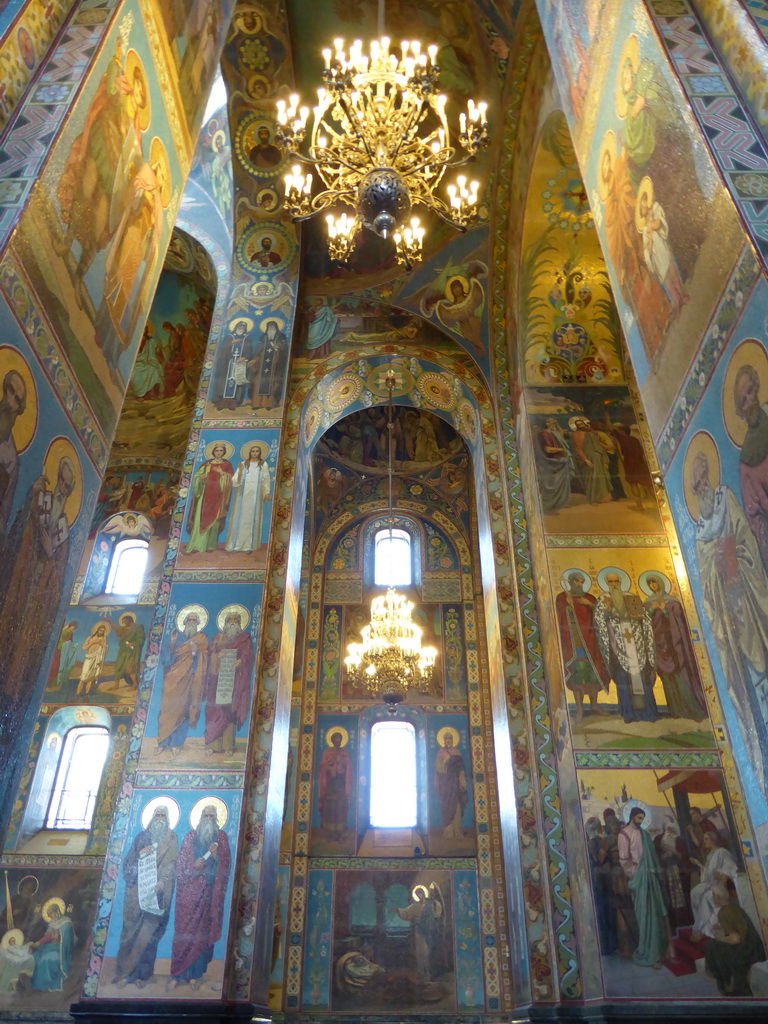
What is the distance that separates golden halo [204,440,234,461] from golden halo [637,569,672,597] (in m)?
5.11

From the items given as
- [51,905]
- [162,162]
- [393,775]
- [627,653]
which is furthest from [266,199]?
[51,905]

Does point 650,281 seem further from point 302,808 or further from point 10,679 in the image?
point 302,808

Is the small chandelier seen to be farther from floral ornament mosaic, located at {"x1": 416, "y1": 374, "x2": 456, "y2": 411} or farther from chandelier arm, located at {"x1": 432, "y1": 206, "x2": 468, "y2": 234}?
chandelier arm, located at {"x1": 432, "y1": 206, "x2": 468, "y2": 234}

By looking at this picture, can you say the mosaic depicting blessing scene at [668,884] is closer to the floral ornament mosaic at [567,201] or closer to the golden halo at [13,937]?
the floral ornament mosaic at [567,201]

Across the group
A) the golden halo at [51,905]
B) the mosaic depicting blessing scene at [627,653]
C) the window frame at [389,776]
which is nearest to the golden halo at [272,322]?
the mosaic depicting blessing scene at [627,653]

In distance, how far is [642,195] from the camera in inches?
197

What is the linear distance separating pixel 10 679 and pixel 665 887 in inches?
229

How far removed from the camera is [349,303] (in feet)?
37.9

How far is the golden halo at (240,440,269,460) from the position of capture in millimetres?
9828

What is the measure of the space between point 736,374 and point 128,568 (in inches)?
457

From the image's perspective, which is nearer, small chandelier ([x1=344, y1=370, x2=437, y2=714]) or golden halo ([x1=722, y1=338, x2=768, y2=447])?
golden halo ([x1=722, y1=338, x2=768, y2=447])

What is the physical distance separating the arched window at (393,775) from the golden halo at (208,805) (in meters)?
5.45

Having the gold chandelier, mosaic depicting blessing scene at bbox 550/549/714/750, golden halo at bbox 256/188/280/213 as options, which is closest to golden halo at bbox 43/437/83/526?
the gold chandelier

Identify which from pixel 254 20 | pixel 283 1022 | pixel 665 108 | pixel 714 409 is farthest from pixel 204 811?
pixel 254 20
